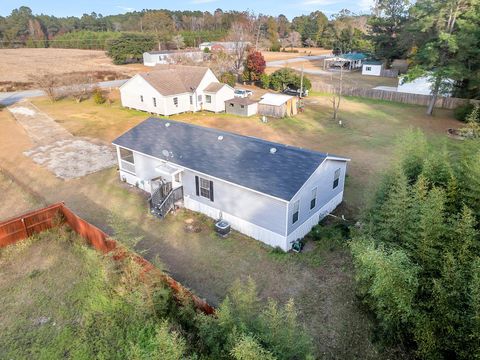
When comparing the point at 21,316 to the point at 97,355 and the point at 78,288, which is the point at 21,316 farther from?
the point at 97,355

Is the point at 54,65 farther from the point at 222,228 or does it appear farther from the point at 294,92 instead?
the point at 222,228

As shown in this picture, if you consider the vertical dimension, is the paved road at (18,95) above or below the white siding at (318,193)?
below

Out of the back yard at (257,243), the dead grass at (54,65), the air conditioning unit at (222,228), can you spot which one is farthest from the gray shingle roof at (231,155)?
the dead grass at (54,65)

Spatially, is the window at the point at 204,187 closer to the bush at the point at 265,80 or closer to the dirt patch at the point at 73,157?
the dirt patch at the point at 73,157

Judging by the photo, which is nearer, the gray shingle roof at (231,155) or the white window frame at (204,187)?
the gray shingle roof at (231,155)

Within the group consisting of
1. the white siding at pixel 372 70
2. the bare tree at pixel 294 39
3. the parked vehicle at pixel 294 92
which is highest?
the bare tree at pixel 294 39

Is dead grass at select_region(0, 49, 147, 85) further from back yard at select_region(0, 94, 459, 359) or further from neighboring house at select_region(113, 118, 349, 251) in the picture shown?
neighboring house at select_region(113, 118, 349, 251)

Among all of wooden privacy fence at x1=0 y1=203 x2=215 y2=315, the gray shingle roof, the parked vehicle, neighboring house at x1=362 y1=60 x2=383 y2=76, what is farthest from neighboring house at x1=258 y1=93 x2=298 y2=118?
neighboring house at x1=362 y1=60 x2=383 y2=76

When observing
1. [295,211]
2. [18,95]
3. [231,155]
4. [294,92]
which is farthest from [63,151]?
[294,92]
